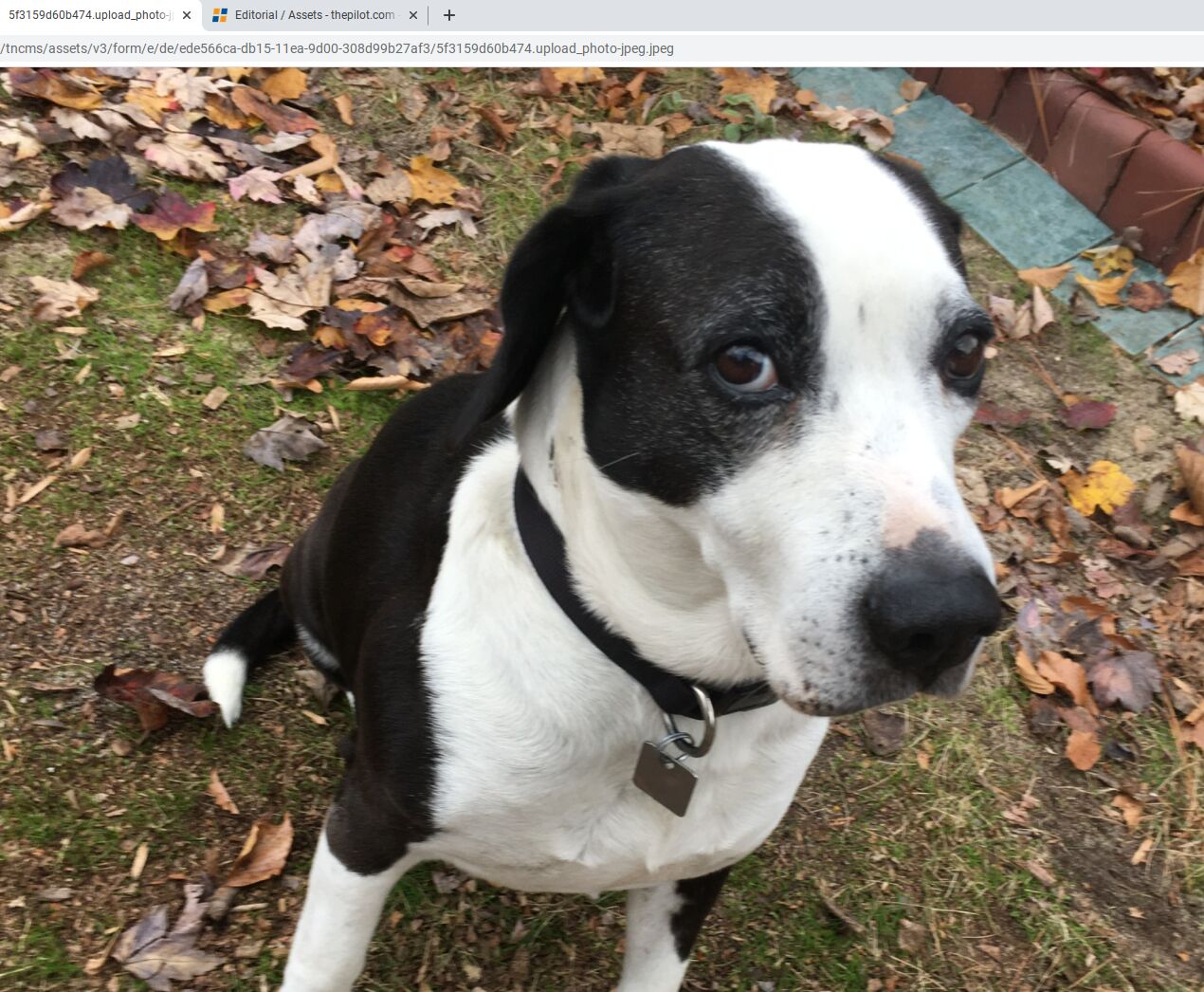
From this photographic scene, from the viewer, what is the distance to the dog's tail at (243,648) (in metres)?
3.13

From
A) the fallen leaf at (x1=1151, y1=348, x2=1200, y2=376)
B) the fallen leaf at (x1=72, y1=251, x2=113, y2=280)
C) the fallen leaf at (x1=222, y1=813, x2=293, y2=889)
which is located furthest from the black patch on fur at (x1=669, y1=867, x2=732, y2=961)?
the fallen leaf at (x1=1151, y1=348, x2=1200, y2=376)

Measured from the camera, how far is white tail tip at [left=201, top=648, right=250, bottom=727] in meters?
3.13

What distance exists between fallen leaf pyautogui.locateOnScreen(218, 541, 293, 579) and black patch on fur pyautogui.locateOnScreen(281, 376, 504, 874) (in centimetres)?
67

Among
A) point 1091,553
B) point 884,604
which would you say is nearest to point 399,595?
point 884,604

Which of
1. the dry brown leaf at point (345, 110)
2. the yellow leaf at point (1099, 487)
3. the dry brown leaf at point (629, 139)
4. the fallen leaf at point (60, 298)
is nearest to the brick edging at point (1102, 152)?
the yellow leaf at point (1099, 487)

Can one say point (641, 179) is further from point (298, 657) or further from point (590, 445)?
point (298, 657)

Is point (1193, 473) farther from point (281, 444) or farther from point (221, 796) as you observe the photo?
point (221, 796)

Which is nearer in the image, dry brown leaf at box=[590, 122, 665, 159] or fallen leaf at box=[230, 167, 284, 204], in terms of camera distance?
fallen leaf at box=[230, 167, 284, 204]

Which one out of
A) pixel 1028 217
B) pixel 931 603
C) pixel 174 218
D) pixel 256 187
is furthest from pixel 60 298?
pixel 1028 217

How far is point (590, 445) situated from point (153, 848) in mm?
1857

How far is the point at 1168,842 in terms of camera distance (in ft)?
11.5

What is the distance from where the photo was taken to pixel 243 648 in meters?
3.21

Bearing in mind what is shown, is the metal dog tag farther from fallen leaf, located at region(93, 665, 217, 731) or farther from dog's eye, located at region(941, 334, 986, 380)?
fallen leaf, located at region(93, 665, 217, 731)

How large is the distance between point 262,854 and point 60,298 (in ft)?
7.04
